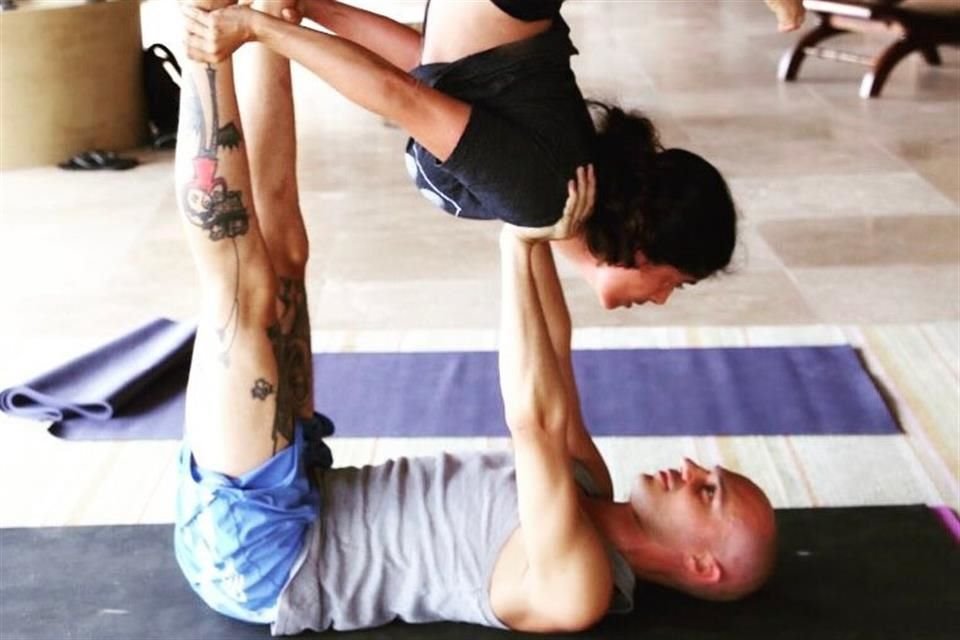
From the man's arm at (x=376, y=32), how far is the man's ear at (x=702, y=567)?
1072 mm

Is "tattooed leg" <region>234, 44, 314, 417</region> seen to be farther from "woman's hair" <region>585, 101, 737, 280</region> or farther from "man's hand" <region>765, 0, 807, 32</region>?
"man's hand" <region>765, 0, 807, 32</region>

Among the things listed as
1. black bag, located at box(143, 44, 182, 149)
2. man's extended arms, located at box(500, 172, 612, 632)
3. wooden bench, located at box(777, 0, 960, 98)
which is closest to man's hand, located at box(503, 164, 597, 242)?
man's extended arms, located at box(500, 172, 612, 632)

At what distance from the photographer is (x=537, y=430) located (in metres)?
2.20

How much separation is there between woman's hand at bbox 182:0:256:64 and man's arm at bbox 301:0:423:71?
564 mm

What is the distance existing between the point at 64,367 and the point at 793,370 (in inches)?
79.8

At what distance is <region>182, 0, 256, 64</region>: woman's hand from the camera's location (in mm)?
1962

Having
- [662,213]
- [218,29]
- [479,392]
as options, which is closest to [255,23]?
[218,29]

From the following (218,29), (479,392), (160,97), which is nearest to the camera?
(218,29)

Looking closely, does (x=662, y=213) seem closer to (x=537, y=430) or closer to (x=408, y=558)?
(x=537, y=430)

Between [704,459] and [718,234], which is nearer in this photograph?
[718,234]

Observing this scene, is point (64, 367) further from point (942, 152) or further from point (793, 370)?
point (942, 152)

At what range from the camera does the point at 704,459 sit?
3.18 metres

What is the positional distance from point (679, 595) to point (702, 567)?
0.68ft

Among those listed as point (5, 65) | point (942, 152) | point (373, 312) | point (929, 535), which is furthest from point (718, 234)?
point (5, 65)
